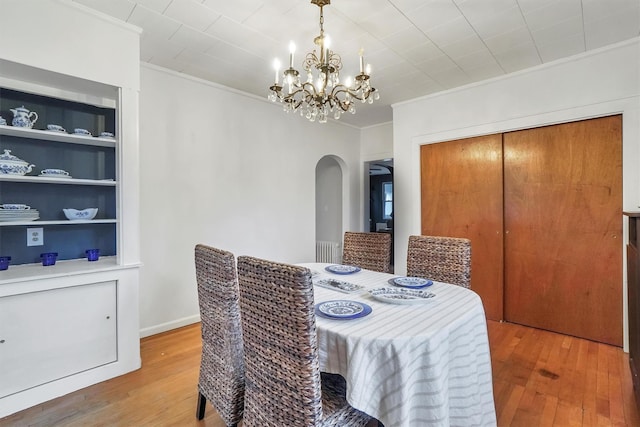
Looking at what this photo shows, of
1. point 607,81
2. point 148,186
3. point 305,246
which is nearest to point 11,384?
point 148,186

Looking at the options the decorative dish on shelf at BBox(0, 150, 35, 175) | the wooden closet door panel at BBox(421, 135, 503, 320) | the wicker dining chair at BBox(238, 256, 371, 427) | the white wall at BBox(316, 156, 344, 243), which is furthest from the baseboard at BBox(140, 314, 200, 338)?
the wooden closet door panel at BBox(421, 135, 503, 320)

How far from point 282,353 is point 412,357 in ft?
1.59

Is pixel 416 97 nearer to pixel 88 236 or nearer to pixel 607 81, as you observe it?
pixel 607 81

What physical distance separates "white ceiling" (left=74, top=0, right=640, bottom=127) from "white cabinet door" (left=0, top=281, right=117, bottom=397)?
1902 mm

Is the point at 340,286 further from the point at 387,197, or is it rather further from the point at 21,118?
the point at 387,197

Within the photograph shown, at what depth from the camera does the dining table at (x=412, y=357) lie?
45.8 inches

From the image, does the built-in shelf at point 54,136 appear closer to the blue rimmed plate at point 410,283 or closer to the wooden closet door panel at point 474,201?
the blue rimmed plate at point 410,283

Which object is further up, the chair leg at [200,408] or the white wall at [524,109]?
the white wall at [524,109]

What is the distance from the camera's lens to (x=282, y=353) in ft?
3.70

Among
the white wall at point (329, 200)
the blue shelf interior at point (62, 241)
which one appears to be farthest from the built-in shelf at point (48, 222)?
the white wall at point (329, 200)

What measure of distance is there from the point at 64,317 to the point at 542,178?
13.2ft

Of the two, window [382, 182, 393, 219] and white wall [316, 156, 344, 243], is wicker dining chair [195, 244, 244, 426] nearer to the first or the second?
white wall [316, 156, 344, 243]

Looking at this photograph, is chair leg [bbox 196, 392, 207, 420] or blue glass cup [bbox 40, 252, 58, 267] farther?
blue glass cup [bbox 40, 252, 58, 267]

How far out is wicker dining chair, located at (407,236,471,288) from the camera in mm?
2090
